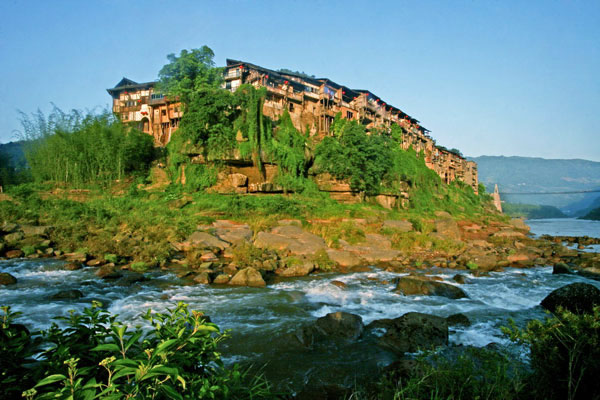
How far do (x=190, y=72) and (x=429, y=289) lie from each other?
24.3 m

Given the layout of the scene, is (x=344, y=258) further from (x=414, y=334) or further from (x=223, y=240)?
(x=414, y=334)

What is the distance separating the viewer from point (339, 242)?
1512 cm

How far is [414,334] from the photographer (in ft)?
18.7

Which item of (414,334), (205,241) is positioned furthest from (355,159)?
(414,334)

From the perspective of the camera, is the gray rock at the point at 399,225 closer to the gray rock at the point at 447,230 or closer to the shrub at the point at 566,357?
the gray rock at the point at 447,230

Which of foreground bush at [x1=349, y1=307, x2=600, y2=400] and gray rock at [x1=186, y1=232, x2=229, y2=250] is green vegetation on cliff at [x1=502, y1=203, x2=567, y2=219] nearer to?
gray rock at [x1=186, y1=232, x2=229, y2=250]

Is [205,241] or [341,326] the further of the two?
[205,241]

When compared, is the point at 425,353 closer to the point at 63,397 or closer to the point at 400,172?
the point at 63,397

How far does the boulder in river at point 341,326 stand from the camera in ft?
19.6

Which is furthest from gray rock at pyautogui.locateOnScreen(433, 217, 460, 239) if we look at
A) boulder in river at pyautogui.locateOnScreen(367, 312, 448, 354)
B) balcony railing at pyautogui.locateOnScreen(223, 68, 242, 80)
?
balcony railing at pyautogui.locateOnScreen(223, 68, 242, 80)

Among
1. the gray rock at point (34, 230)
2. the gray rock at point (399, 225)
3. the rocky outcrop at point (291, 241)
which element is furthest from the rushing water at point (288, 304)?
the gray rock at point (399, 225)

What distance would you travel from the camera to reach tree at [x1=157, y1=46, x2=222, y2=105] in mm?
23906

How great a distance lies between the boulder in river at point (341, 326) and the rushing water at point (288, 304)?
0.37m

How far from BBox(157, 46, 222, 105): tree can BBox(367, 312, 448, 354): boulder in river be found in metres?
22.9
